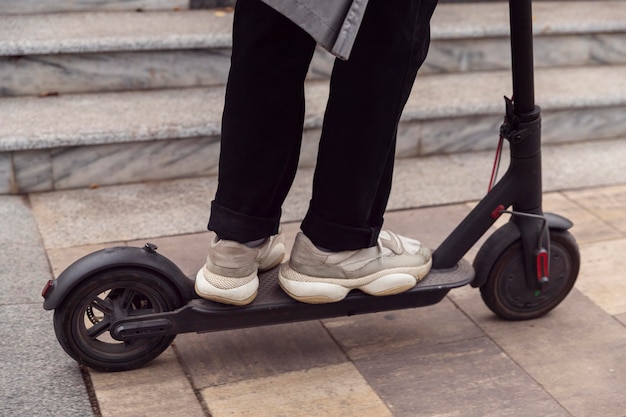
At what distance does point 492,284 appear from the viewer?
2.54 m

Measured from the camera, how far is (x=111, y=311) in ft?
7.41

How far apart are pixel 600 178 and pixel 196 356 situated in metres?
1.90

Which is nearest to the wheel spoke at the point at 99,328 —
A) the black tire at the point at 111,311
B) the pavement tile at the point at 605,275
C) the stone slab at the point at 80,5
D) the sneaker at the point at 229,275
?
the black tire at the point at 111,311

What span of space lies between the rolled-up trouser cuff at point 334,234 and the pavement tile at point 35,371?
25.2 inches

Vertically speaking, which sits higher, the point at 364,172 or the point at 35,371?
the point at 364,172

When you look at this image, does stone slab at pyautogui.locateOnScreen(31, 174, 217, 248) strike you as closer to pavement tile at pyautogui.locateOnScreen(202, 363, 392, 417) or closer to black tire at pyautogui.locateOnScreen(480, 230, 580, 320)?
pavement tile at pyautogui.locateOnScreen(202, 363, 392, 417)

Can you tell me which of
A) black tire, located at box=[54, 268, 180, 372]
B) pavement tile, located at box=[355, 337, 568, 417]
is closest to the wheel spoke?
black tire, located at box=[54, 268, 180, 372]

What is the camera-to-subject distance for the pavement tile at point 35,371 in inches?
85.3

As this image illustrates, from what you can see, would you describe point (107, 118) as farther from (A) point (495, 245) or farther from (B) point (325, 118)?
(A) point (495, 245)

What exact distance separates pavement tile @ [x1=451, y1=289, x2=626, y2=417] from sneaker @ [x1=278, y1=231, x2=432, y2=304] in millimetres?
359

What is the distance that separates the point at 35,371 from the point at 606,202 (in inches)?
82.2

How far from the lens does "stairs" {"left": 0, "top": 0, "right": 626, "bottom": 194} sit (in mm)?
3297

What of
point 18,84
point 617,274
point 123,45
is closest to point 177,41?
point 123,45

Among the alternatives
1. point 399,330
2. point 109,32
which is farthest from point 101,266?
point 109,32
